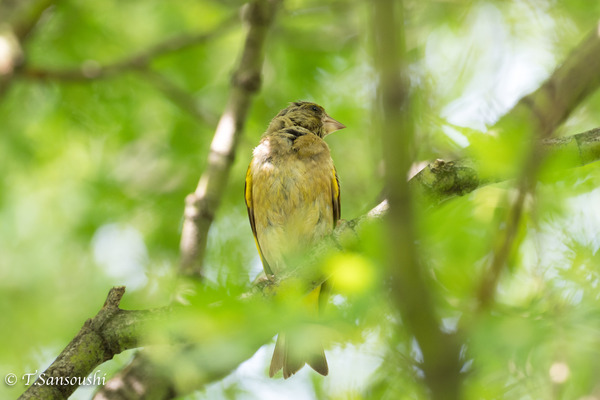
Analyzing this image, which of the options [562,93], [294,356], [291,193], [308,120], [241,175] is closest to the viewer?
[294,356]

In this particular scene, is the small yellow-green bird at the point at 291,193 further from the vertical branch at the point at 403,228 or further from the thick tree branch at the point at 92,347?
the vertical branch at the point at 403,228

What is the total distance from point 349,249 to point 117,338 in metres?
1.26

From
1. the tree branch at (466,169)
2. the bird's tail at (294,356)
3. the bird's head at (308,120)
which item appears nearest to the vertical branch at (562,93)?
the tree branch at (466,169)

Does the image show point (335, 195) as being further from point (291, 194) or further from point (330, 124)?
point (330, 124)

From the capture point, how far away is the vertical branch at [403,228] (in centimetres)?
164

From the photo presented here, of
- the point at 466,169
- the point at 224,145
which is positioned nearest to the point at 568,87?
the point at 466,169

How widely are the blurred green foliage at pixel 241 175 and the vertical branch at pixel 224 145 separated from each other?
0.77ft

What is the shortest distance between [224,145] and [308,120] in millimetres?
1524

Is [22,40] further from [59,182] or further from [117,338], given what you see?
[117,338]

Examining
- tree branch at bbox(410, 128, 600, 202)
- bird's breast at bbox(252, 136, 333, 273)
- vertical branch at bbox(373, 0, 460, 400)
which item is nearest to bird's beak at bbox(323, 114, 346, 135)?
bird's breast at bbox(252, 136, 333, 273)

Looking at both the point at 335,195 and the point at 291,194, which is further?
the point at 335,195

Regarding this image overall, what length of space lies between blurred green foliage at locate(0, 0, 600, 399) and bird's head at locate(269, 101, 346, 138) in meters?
0.42

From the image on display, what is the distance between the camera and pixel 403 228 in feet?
5.68

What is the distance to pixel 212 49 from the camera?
8133 millimetres
